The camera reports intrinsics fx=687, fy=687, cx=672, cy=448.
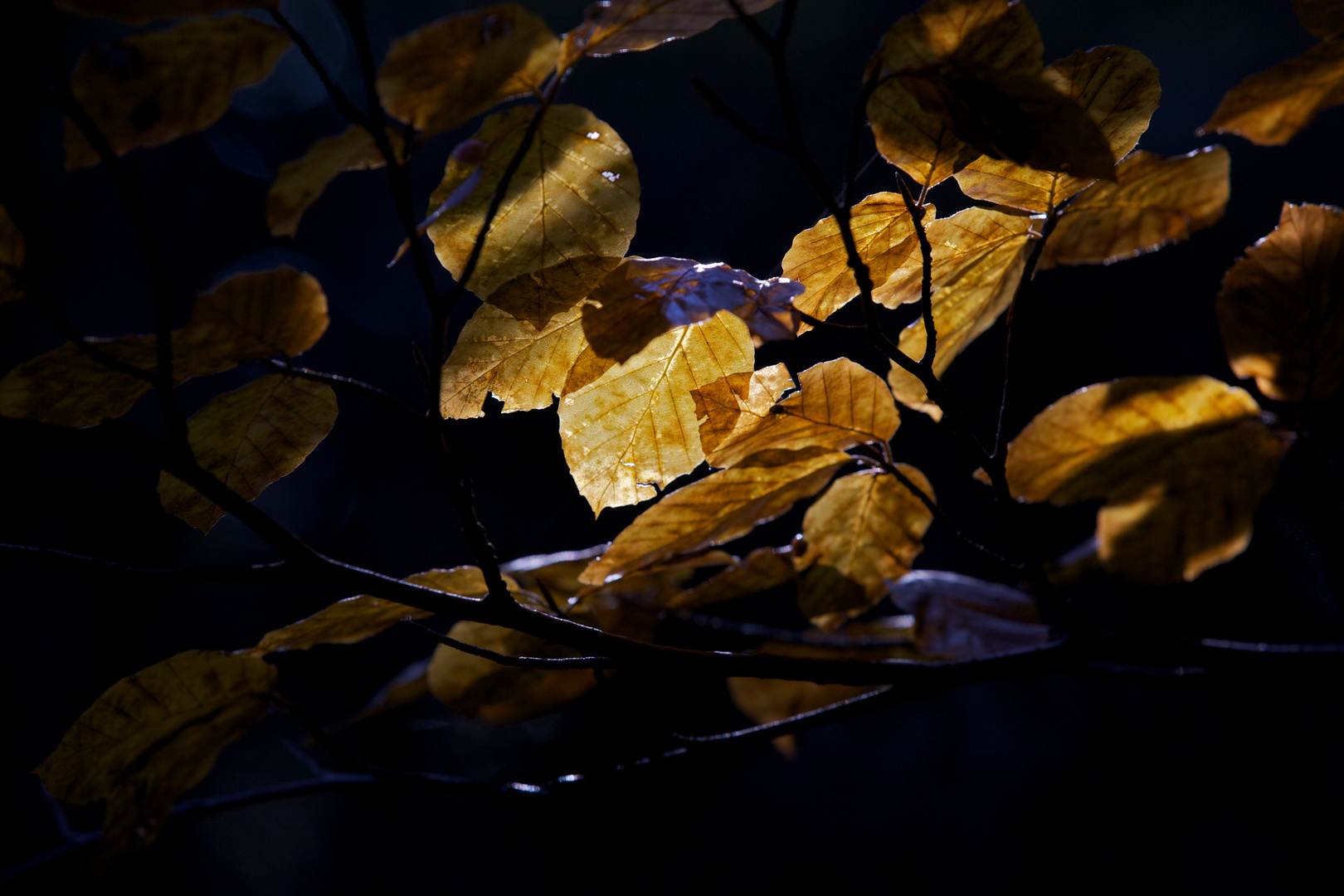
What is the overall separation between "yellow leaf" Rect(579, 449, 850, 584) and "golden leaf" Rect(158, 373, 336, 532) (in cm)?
16

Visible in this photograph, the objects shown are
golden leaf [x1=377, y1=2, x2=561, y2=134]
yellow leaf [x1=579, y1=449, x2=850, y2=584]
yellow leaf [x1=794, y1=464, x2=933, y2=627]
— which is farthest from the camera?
yellow leaf [x1=794, y1=464, x2=933, y2=627]

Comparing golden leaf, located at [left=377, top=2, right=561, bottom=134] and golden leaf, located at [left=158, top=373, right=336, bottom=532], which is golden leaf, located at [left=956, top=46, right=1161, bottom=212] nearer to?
golden leaf, located at [left=377, top=2, right=561, bottom=134]

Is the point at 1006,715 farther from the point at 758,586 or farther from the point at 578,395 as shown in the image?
the point at 578,395

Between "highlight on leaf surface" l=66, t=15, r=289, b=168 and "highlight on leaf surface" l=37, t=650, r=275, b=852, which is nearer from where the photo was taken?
"highlight on leaf surface" l=66, t=15, r=289, b=168

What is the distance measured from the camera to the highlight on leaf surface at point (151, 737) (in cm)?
35

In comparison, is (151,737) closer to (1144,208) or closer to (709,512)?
(709,512)

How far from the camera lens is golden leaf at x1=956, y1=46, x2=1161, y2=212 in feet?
1.04

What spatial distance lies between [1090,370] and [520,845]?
182cm

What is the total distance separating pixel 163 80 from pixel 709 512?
0.27 metres

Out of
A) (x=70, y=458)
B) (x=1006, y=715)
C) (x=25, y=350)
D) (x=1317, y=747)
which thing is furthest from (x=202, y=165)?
(x=1317, y=747)

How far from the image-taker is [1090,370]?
4.03 ft

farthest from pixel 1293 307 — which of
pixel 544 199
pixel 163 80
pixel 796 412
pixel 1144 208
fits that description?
pixel 163 80

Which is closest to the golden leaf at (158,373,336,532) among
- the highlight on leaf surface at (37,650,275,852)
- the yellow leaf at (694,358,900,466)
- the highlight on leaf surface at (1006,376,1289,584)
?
the highlight on leaf surface at (37,650,275,852)

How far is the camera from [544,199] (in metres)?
0.33
